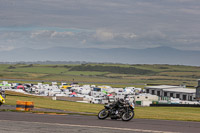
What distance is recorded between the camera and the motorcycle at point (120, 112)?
82.4ft

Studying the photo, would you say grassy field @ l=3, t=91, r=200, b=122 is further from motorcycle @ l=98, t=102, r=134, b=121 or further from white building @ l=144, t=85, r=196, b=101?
white building @ l=144, t=85, r=196, b=101

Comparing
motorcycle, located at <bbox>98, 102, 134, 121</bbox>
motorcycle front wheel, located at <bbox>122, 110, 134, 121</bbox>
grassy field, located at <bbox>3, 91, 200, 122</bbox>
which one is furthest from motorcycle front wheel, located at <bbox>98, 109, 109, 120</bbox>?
grassy field, located at <bbox>3, 91, 200, 122</bbox>

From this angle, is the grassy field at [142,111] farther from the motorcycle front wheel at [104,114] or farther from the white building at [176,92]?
the white building at [176,92]

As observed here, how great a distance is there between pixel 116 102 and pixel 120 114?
947 millimetres

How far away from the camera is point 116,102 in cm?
2600

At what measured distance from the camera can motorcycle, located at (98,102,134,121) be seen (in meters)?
25.1

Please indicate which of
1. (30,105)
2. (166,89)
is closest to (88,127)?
(30,105)

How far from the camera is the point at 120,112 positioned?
1011 inches

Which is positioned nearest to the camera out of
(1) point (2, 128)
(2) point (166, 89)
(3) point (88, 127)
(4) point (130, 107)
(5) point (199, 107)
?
(1) point (2, 128)

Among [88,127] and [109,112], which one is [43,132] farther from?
[109,112]

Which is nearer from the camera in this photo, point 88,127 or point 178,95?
point 88,127

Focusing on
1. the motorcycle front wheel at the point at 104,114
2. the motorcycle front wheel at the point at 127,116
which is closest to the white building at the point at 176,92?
the motorcycle front wheel at the point at 104,114

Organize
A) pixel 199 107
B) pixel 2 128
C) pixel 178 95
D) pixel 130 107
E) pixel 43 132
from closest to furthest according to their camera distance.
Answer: pixel 43 132
pixel 2 128
pixel 130 107
pixel 199 107
pixel 178 95

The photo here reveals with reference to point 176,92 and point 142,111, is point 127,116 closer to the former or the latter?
point 142,111
